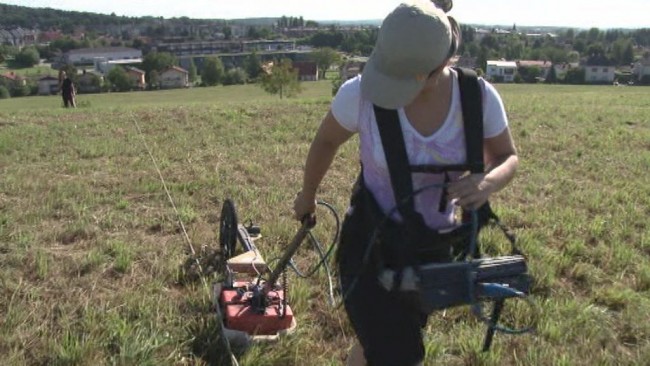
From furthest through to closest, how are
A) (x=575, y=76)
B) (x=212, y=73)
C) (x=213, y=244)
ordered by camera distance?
(x=212, y=73) < (x=575, y=76) < (x=213, y=244)

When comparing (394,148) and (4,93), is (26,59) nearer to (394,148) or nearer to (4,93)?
(4,93)

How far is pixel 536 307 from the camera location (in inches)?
174

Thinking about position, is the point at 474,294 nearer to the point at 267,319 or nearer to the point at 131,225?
the point at 267,319

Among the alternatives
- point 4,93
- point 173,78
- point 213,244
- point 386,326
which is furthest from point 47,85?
point 386,326

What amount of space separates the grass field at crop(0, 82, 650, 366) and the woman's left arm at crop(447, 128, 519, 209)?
4.98 feet

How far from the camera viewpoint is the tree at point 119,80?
85.9 m

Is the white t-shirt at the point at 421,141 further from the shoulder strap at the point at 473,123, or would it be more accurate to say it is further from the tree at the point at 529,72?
the tree at the point at 529,72

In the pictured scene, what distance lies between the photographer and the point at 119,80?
86250mm

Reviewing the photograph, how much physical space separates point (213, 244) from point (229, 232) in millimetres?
618

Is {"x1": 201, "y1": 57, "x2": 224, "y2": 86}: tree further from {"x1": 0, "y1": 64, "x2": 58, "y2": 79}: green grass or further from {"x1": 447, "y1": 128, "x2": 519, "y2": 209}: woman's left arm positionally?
{"x1": 447, "y1": 128, "x2": 519, "y2": 209}: woman's left arm

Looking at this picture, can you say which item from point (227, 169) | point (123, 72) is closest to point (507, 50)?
point (123, 72)

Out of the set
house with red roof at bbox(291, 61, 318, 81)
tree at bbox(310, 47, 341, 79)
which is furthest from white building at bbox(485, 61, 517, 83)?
tree at bbox(310, 47, 341, 79)

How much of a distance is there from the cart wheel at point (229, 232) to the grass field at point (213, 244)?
10.8 inches

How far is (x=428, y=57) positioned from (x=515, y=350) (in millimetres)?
2330
